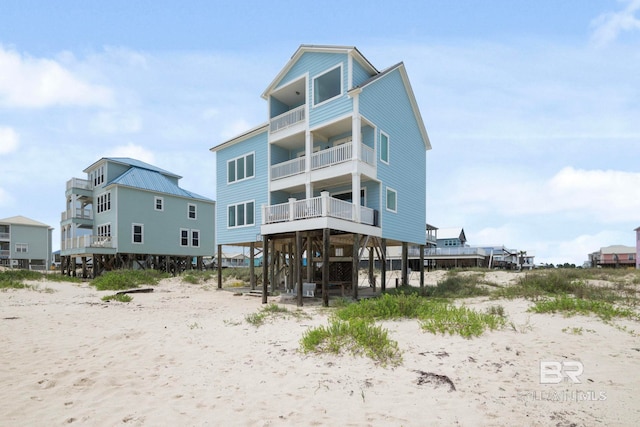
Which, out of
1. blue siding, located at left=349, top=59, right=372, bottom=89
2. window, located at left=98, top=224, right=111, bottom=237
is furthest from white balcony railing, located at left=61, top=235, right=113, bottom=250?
blue siding, located at left=349, top=59, right=372, bottom=89

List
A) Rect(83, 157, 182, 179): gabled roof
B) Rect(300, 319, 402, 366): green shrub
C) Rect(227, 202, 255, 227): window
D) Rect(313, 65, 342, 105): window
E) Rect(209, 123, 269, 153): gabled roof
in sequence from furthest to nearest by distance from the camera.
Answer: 1. Rect(83, 157, 182, 179): gabled roof
2. Rect(227, 202, 255, 227): window
3. Rect(209, 123, 269, 153): gabled roof
4. Rect(313, 65, 342, 105): window
5. Rect(300, 319, 402, 366): green shrub

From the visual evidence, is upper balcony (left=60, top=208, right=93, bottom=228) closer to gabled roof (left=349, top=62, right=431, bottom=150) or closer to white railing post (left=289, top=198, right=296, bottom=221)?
white railing post (left=289, top=198, right=296, bottom=221)

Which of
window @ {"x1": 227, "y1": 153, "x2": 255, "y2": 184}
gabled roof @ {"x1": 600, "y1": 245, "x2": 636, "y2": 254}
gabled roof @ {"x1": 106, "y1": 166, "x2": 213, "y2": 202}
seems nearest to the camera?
window @ {"x1": 227, "y1": 153, "x2": 255, "y2": 184}

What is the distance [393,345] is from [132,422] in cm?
508

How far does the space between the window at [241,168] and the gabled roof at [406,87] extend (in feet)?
28.3

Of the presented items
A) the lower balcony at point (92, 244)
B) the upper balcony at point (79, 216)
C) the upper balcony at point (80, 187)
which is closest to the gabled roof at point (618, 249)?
the lower balcony at point (92, 244)

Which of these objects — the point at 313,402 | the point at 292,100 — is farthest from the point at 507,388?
the point at 292,100

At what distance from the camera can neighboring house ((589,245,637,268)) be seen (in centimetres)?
7331

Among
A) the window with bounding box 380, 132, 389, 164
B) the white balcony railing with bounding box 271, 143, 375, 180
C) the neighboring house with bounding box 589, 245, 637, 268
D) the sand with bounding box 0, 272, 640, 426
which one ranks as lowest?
the neighboring house with bounding box 589, 245, 637, 268

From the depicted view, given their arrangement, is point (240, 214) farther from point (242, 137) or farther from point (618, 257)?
point (618, 257)

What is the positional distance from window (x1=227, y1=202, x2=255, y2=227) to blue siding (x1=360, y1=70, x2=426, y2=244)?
27.0ft

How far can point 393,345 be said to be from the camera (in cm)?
821

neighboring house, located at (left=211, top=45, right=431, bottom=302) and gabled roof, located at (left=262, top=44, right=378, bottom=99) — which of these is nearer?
neighboring house, located at (left=211, top=45, right=431, bottom=302)

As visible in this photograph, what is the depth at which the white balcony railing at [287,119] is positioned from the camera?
20.3 meters
